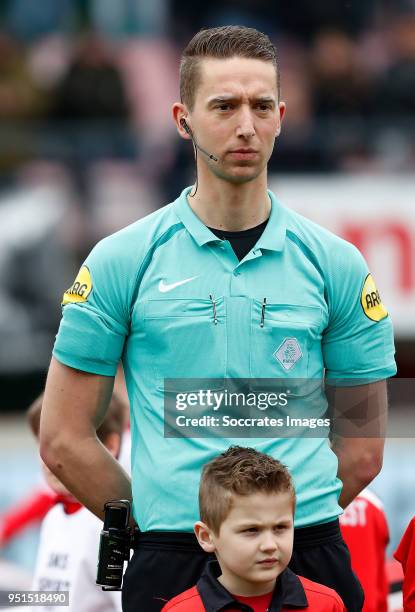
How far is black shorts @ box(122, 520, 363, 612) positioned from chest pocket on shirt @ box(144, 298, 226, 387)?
1.32ft

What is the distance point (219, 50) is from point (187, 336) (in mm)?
723

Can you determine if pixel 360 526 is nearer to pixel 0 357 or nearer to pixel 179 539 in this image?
pixel 179 539

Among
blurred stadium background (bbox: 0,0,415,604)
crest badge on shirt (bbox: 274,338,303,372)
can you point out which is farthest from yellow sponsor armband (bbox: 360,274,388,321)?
blurred stadium background (bbox: 0,0,415,604)

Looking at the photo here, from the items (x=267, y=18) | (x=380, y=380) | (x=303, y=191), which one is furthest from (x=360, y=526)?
(x=267, y=18)

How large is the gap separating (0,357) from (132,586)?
7.41 m

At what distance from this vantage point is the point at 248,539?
3545 mm

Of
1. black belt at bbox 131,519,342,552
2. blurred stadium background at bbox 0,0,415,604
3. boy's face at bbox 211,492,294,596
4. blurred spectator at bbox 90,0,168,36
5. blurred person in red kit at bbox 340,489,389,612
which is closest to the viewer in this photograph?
boy's face at bbox 211,492,294,596

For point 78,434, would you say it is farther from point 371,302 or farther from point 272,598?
point 371,302

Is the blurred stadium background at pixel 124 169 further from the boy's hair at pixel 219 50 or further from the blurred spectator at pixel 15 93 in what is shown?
the boy's hair at pixel 219 50

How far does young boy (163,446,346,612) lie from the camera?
11.6ft

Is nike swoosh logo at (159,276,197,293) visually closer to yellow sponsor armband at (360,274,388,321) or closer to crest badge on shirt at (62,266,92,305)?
crest badge on shirt at (62,266,92,305)

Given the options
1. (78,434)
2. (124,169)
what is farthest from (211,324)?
(124,169)

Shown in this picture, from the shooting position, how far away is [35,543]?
802 centimetres

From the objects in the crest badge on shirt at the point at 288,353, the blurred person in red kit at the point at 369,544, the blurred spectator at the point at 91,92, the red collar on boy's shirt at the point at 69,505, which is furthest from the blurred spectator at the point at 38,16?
the crest badge on shirt at the point at 288,353
